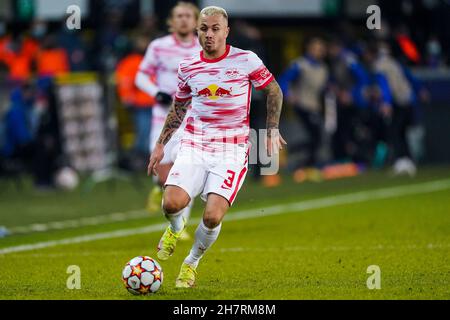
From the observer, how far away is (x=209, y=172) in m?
10.8

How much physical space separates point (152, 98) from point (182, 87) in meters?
10.9

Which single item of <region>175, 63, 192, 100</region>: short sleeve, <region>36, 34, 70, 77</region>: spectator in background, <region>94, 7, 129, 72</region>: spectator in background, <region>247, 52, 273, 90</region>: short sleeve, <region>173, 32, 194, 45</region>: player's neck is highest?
<region>247, 52, 273, 90</region>: short sleeve

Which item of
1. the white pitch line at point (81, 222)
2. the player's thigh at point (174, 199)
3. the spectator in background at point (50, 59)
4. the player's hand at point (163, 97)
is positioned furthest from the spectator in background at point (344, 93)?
the player's thigh at point (174, 199)

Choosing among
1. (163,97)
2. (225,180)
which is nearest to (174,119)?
(225,180)

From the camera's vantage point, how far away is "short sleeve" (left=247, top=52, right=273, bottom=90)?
35.8ft

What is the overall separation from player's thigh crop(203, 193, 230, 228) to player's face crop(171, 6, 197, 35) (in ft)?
13.4

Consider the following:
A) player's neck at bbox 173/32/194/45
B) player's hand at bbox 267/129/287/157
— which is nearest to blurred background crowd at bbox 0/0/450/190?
player's neck at bbox 173/32/194/45

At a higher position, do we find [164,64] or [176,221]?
[176,221]

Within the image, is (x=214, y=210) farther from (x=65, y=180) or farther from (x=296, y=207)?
(x=65, y=180)

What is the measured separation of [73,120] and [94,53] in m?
2.78

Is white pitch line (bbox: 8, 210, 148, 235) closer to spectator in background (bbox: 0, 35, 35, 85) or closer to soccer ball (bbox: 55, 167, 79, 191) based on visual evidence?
soccer ball (bbox: 55, 167, 79, 191)

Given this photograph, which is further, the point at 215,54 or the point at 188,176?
the point at 215,54

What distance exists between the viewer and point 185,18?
14359mm
